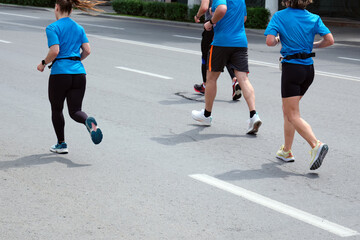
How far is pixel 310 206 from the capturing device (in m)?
5.14

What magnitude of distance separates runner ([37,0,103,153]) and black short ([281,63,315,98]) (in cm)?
179

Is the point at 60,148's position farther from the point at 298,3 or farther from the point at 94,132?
the point at 298,3

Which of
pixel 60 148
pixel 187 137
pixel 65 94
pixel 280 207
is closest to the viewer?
pixel 280 207

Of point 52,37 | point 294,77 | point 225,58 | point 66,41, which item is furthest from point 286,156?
point 52,37

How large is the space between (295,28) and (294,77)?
45 centimetres

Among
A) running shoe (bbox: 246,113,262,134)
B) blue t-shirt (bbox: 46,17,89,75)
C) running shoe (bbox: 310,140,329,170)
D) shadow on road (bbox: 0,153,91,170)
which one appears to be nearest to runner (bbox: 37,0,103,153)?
blue t-shirt (bbox: 46,17,89,75)

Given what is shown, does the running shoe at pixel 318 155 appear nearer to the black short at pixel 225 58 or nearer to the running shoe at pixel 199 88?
the black short at pixel 225 58

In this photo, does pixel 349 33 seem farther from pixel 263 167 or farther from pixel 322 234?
pixel 322 234

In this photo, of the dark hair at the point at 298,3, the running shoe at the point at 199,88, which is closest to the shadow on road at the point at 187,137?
the dark hair at the point at 298,3

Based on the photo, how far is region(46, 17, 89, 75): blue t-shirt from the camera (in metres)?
6.23

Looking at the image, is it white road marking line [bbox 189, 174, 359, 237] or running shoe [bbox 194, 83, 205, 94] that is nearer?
white road marking line [bbox 189, 174, 359, 237]

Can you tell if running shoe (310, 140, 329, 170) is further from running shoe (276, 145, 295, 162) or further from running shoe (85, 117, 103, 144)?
running shoe (85, 117, 103, 144)

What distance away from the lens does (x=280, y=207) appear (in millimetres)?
5094

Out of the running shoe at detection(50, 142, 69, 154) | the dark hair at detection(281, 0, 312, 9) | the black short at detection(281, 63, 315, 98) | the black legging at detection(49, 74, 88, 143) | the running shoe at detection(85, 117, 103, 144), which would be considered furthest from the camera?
the running shoe at detection(50, 142, 69, 154)
